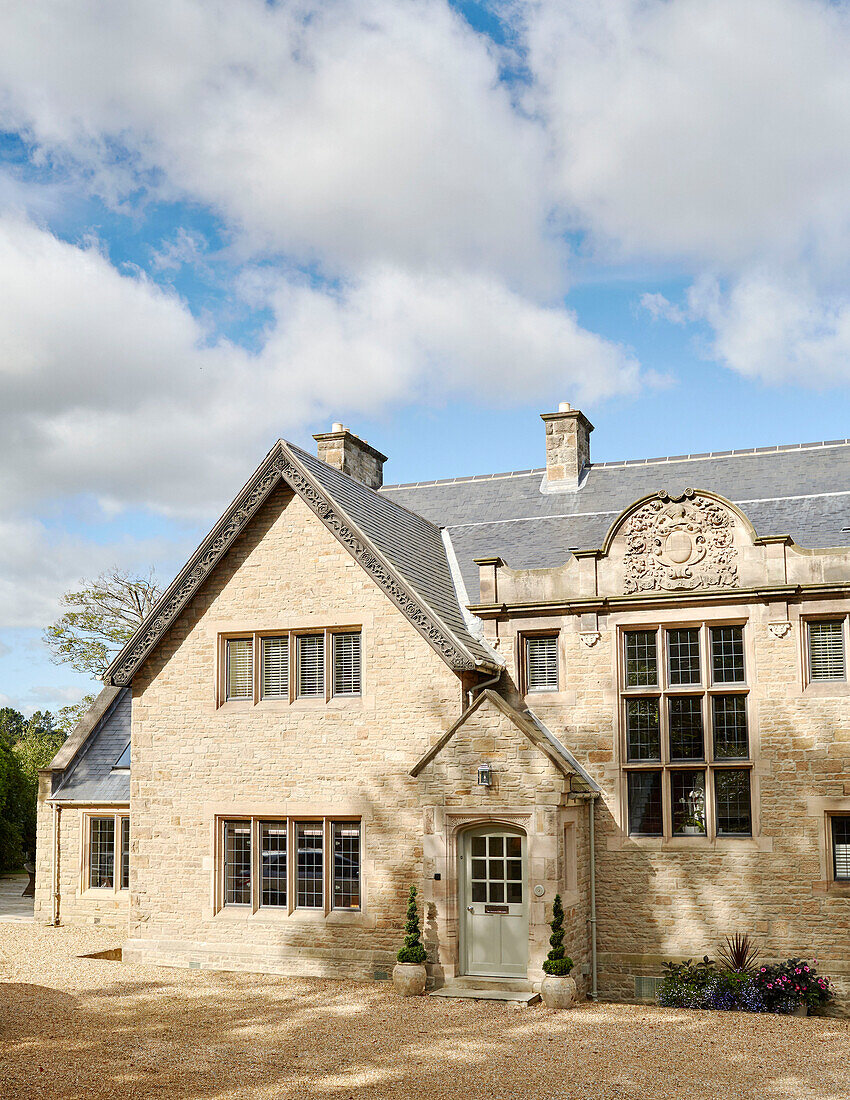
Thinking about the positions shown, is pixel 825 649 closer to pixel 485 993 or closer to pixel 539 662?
pixel 539 662

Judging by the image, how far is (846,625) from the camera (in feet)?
54.7

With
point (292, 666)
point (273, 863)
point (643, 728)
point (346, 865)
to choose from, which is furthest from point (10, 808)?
point (643, 728)

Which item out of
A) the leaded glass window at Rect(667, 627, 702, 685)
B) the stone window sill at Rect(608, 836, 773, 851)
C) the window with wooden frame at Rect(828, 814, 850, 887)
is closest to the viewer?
the window with wooden frame at Rect(828, 814, 850, 887)

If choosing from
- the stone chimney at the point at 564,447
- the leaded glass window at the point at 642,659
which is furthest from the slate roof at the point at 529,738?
the stone chimney at the point at 564,447

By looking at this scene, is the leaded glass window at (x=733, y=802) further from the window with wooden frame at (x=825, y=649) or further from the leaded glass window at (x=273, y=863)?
the leaded glass window at (x=273, y=863)

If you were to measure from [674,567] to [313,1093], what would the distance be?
33.0ft

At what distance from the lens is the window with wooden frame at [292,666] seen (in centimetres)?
1873

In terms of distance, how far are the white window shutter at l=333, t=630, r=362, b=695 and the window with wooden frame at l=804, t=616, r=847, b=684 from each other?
24.9ft

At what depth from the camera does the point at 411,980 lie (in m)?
15.9

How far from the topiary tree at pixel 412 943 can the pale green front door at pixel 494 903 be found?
0.75 meters

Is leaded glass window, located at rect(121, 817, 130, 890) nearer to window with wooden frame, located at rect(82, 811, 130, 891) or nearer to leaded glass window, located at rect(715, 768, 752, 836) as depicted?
window with wooden frame, located at rect(82, 811, 130, 891)

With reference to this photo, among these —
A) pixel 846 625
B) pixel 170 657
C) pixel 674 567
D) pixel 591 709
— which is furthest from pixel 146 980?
pixel 846 625

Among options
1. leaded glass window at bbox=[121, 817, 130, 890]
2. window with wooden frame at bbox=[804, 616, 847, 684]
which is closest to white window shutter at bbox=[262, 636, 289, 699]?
leaded glass window at bbox=[121, 817, 130, 890]

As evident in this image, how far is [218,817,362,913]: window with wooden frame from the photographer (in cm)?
1805
